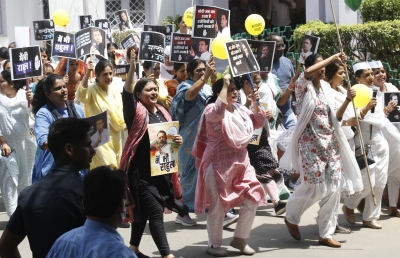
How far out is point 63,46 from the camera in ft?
32.8

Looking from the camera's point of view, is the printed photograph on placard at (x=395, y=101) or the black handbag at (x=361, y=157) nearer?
the black handbag at (x=361, y=157)

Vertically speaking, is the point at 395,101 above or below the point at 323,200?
above

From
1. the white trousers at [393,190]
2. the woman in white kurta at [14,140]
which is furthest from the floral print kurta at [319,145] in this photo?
the woman in white kurta at [14,140]

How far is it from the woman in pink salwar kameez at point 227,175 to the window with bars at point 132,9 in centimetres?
1509

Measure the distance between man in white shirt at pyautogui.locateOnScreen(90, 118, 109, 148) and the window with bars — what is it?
15736 millimetres

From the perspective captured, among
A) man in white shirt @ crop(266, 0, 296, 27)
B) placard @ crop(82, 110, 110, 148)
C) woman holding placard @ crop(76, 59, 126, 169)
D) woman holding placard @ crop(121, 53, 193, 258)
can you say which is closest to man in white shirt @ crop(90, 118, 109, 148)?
placard @ crop(82, 110, 110, 148)

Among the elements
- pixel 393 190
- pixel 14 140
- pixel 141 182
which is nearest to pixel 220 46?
pixel 141 182

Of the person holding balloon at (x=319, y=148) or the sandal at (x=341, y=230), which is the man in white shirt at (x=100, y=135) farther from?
the sandal at (x=341, y=230)

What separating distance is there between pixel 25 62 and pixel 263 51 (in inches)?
101

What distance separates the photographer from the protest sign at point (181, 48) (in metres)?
9.46

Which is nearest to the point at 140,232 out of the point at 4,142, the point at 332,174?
the point at 332,174

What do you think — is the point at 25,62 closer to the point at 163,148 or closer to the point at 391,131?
the point at 163,148

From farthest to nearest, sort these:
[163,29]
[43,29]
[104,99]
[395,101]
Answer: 1. [43,29]
2. [163,29]
3. [104,99]
4. [395,101]

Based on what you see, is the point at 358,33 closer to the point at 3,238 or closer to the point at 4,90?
the point at 4,90
